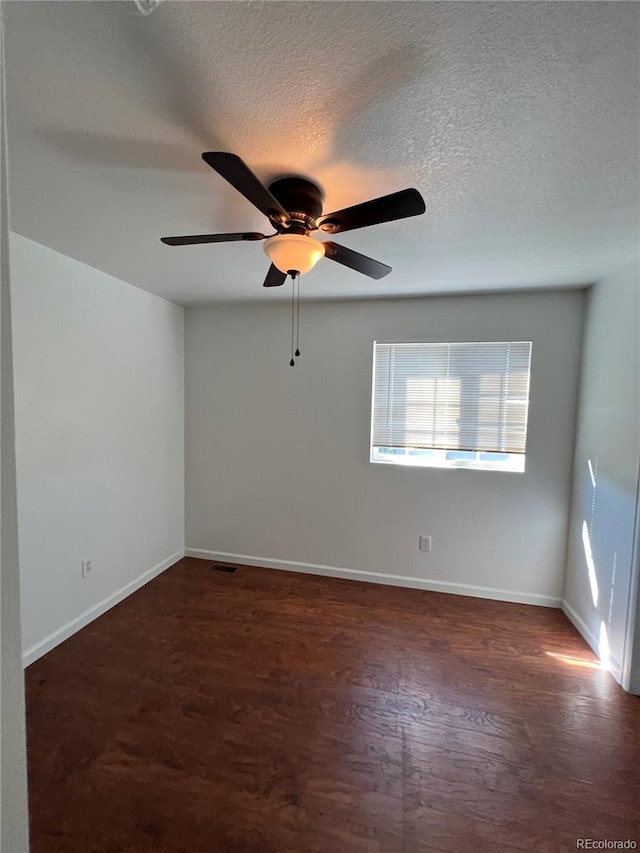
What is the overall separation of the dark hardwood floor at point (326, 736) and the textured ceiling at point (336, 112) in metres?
2.44

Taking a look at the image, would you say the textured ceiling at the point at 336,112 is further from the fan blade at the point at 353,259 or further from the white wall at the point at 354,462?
the white wall at the point at 354,462

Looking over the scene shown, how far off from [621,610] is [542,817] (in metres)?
1.24

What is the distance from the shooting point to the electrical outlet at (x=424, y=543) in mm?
3139

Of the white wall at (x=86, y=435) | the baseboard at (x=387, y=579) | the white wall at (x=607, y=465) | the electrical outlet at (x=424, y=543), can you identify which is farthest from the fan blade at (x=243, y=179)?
the baseboard at (x=387, y=579)

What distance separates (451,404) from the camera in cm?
304

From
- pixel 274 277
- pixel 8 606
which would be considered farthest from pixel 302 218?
pixel 8 606

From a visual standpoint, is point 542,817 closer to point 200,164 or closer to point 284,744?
point 284,744

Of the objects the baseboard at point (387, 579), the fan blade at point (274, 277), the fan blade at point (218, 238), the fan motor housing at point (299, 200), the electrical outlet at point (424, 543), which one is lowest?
the baseboard at point (387, 579)

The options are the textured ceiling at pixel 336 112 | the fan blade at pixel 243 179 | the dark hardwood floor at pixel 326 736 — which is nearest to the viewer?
the textured ceiling at pixel 336 112

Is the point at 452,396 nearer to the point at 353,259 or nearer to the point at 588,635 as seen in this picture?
the point at 353,259

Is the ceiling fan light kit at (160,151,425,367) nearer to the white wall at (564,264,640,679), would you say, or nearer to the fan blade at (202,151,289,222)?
the fan blade at (202,151,289,222)

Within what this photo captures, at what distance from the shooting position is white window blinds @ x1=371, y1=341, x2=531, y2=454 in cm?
292

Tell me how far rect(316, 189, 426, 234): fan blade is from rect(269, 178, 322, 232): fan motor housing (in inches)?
2.7

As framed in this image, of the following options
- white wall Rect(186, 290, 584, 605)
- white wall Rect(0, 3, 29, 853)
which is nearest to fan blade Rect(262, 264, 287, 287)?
white wall Rect(186, 290, 584, 605)
